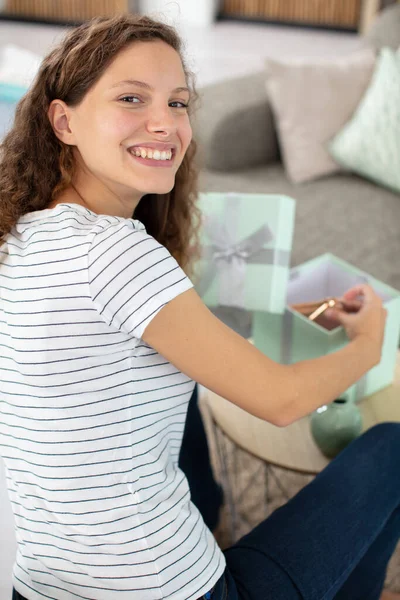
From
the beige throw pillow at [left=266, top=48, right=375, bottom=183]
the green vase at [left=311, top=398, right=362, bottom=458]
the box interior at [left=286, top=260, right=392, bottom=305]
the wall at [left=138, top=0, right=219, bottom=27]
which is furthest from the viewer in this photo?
the wall at [left=138, top=0, right=219, bottom=27]

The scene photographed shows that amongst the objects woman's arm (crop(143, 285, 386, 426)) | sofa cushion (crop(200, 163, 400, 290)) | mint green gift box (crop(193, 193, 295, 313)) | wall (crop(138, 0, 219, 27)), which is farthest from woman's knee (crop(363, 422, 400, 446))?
wall (crop(138, 0, 219, 27))

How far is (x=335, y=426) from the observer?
1.40m

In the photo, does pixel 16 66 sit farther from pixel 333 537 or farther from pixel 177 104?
pixel 333 537

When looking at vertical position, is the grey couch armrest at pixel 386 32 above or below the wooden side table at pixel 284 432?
above

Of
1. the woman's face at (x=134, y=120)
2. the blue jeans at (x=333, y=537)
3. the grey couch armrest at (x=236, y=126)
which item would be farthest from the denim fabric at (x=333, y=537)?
the grey couch armrest at (x=236, y=126)

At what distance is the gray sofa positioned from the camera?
2.29 meters

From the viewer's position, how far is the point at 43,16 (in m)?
5.77

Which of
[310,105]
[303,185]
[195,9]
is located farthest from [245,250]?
[195,9]

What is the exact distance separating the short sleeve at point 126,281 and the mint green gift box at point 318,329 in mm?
588

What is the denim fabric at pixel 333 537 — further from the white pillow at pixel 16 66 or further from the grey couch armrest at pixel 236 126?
the white pillow at pixel 16 66

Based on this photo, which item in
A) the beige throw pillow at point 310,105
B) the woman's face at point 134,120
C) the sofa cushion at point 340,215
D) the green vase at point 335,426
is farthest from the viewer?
the beige throw pillow at point 310,105

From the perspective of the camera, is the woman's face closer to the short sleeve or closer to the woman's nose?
the woman's nose

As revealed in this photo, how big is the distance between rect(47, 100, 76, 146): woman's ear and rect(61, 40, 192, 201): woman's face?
1cm

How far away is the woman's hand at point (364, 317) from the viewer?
1294 mm
